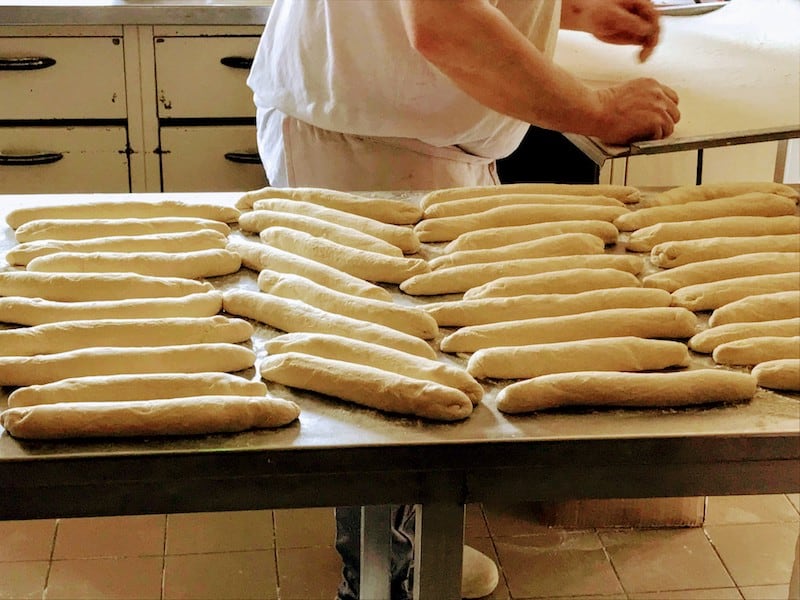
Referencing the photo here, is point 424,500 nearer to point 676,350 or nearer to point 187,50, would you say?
point 676,350

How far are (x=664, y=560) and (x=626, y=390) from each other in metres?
1.37

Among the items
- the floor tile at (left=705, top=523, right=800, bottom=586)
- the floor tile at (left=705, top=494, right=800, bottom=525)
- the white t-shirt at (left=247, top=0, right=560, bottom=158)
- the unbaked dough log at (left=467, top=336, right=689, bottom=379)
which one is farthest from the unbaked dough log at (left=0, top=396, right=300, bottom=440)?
the floor tile at (left=705, top=494, right=800, bottom=525)

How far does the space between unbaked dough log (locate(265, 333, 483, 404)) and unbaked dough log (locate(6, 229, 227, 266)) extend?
1.03 ft

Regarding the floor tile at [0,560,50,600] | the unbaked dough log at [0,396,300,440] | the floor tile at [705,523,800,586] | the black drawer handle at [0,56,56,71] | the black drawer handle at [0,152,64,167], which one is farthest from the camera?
the black drawer handle at [0,152,64,167]

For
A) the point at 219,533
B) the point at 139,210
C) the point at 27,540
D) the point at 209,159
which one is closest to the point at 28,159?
the point at 209,159

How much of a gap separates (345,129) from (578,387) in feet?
2.94

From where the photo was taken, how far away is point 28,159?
3.09 metres

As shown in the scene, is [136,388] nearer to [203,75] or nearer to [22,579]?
[22,579]

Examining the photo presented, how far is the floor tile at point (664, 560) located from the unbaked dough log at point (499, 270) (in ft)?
3.48

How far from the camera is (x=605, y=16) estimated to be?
232 cm

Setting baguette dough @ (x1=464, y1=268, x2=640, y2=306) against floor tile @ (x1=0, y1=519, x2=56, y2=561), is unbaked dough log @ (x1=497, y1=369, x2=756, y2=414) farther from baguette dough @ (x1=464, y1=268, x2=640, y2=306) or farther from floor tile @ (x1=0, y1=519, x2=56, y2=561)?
floor tile @ (x1=0, y1=519, x2=56, y2=561)

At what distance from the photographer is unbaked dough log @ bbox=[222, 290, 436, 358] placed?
4.28 ft

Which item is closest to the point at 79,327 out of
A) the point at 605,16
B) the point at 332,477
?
the point at 332,477

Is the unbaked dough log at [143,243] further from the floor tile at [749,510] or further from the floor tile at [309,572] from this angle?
the floor tile at [749,510]
